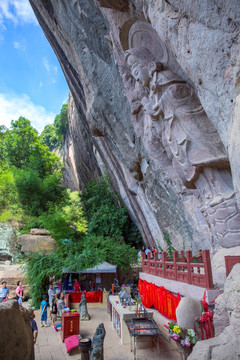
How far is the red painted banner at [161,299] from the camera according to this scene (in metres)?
5.49

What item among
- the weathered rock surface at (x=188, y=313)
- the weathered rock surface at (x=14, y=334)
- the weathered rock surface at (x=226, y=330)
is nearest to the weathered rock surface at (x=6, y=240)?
the weathered rock surface at (x=14, y=334)

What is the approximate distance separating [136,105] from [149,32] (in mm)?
2455

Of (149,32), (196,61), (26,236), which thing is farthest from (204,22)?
(26,236)

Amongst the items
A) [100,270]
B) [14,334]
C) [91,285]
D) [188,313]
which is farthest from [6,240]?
[188,313]

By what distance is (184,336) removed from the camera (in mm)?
3500

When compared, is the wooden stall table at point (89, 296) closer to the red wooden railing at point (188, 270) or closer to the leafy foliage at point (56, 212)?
the leafy foliage at point (56, 212)

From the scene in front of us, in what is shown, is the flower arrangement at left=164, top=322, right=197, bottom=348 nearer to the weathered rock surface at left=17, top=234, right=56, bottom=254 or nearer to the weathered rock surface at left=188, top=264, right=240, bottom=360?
the weathered rock surface at left=188, top=264, right=240, bottom=360

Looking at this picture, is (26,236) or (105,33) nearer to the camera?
(105,33)

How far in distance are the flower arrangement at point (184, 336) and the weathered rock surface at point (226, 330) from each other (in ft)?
1.45

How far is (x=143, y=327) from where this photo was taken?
469 centimetres

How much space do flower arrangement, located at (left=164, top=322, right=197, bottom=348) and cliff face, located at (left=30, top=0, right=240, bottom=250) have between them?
85.4 inches

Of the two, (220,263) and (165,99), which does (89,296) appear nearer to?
(220,263)

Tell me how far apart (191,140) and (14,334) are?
596 centimetres

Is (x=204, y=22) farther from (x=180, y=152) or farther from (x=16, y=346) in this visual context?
(x=16, y=346)
